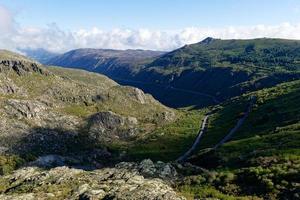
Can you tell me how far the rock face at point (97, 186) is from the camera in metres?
59.8

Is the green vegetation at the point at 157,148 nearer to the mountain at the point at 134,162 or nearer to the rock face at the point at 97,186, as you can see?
the mountain at the point at 134,162

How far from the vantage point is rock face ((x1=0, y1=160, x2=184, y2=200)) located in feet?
196

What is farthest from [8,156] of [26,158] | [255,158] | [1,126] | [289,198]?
[289,198]

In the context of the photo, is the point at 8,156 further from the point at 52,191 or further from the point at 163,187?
the point at 163,187

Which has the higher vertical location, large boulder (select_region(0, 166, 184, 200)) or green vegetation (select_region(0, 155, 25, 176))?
large boulder (select_region(0, 166, 184, 200))

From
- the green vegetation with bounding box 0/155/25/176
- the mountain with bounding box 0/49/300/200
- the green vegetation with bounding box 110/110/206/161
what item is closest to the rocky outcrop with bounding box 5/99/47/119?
the mountain with bounding box 0/49/300/200

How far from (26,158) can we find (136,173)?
87944mm

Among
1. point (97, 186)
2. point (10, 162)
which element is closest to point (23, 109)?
point (10, 162)

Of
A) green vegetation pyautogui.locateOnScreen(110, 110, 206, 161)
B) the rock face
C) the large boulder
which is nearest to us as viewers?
the large boulder

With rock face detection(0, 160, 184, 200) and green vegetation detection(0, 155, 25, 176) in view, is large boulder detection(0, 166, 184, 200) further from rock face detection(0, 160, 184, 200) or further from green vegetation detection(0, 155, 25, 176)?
green vegetation detection(0, 155, 25, 176)

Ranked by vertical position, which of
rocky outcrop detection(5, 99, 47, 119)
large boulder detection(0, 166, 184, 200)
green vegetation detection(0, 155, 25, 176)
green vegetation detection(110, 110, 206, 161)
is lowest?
green vegetation detection(110, 110, 206, 161)

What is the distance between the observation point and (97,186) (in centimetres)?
6656

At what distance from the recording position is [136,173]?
240 feet

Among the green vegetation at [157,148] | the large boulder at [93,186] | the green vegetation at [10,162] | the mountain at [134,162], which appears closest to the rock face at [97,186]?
the large boulder at [93,186]
